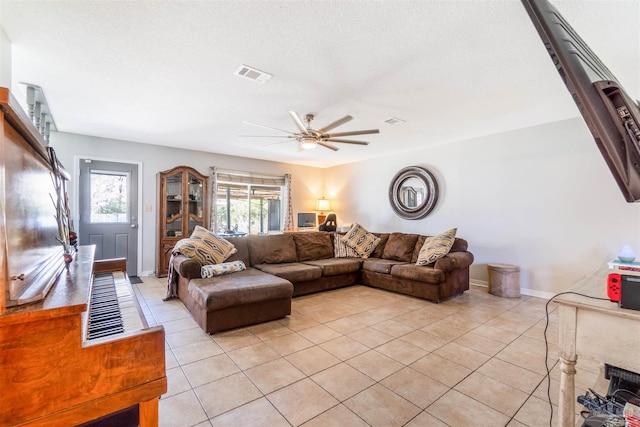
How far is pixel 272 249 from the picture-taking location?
4.36 m

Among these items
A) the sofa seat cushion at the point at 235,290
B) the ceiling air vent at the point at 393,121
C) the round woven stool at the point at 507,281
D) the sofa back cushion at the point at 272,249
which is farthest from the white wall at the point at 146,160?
the round woven stool at the point at 507,281

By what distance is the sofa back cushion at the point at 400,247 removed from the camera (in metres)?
4.62

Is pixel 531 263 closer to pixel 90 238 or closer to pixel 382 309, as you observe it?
pixel 382 309

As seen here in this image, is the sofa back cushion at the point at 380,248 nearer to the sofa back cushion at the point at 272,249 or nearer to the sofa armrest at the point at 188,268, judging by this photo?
the sofa back cushion at the point at 272,249

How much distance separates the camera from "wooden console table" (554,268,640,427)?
95cm

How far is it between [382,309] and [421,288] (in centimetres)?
73

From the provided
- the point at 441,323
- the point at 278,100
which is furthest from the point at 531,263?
the point at 278,100

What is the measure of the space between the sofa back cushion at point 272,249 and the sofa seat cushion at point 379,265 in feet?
3.78

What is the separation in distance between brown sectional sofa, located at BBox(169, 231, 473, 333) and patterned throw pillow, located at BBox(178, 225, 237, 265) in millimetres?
121

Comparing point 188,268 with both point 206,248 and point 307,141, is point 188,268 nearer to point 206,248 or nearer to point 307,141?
point 206,248

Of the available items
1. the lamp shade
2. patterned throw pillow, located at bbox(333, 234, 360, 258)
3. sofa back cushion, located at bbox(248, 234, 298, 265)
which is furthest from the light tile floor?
the lamp shade

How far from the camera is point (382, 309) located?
348 centimetres

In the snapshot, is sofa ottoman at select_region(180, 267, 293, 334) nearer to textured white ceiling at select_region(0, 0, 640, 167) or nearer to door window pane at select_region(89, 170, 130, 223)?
textured white ceiling at select_region(0, 0, 640, 167)

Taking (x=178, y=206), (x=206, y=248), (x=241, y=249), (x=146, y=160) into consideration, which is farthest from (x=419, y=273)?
(x=146, y=160)
